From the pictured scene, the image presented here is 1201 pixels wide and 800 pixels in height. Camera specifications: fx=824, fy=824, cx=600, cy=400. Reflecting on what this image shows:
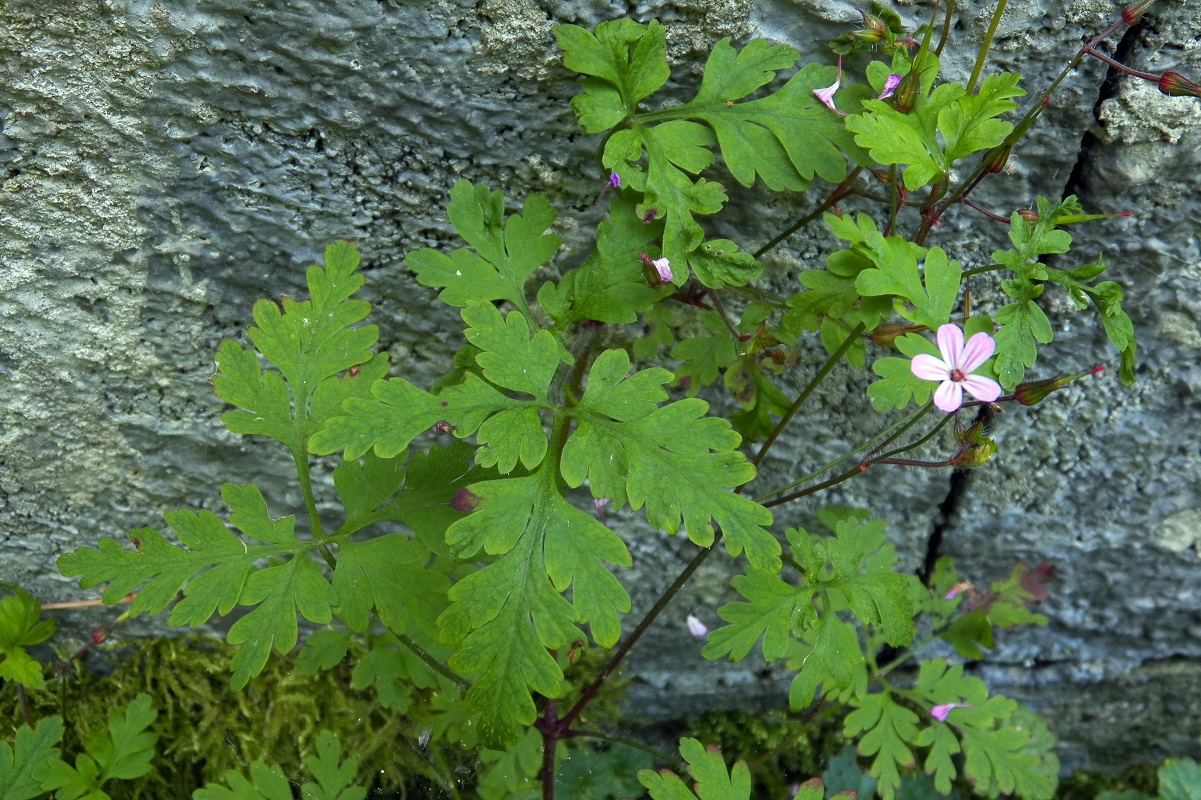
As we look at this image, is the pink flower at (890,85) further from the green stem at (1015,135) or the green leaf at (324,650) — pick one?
the green leaf at (324,650)

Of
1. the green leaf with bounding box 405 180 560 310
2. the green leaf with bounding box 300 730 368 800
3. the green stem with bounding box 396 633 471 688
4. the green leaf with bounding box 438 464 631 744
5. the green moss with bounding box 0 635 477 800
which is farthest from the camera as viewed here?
the green moss with bounding box 0 635 477 800

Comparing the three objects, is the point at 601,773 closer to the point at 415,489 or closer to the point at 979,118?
the point at 415,489

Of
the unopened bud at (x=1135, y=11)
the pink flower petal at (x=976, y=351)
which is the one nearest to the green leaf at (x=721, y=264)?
the pink flower petal at (x=976, y=351)

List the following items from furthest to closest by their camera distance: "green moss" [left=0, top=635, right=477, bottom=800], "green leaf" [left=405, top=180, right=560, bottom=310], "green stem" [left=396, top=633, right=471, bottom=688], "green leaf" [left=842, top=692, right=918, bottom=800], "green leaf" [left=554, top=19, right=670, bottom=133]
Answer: "green moss" [left=0, top=635, right=477, bottom=800]
"green leaf" [left=842, top=692, right=918, bottom=800]
"green stem" [left=396, top=633, right=471, bottom=688]
"green leaf" [left=405, top=180, right=560, bottom=310]
"green leaf" [left=554, top=19, right=670, bottom=133]

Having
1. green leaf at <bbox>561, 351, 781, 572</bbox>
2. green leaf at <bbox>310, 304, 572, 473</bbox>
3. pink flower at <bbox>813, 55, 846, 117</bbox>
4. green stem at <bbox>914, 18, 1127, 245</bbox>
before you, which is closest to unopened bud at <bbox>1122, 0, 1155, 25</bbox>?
green stem at <bbox>914, 18, 1127, 245</bbox>

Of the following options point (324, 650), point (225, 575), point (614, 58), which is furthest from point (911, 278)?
point (324, 650)

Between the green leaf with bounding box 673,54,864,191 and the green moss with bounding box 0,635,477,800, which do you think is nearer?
the green leaf with bounding box 673,54,864,191

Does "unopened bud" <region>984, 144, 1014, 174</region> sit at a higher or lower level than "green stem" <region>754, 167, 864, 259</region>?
higher

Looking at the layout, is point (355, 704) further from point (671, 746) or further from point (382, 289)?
point (382, 289)

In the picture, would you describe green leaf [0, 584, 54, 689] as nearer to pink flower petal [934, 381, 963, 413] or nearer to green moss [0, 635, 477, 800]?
green moss [0, 635, 477, 800]
